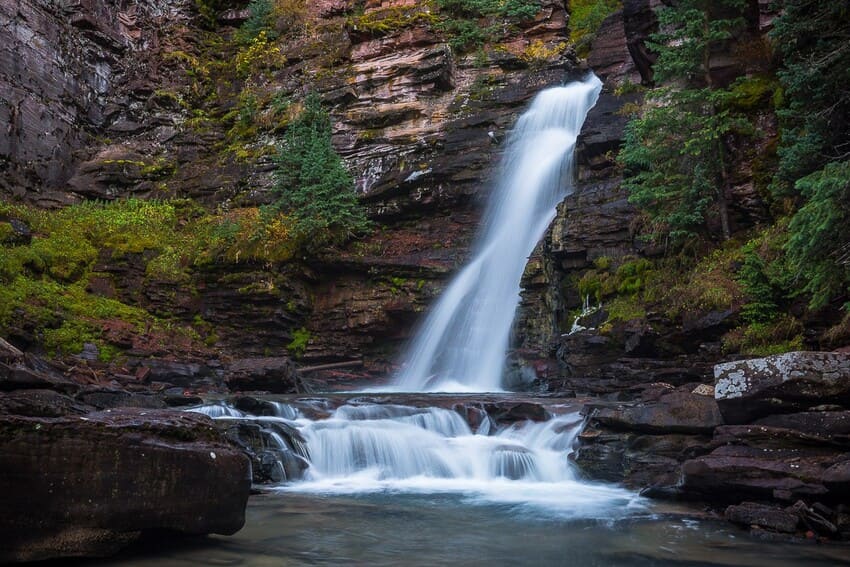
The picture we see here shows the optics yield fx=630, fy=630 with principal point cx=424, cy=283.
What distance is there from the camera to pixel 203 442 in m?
5.45

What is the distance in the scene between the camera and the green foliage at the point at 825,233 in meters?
7.96

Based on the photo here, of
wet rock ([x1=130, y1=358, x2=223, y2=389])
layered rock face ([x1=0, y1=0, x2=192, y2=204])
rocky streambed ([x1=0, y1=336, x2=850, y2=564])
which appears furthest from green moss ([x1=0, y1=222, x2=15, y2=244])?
rocky streambed ([x1=0, y1=336, x2=850, y2=564])

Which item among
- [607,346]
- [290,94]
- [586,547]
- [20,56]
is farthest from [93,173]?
[586,547]

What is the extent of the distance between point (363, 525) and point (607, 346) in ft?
27.9

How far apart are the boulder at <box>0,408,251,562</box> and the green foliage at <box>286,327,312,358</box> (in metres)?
14.7

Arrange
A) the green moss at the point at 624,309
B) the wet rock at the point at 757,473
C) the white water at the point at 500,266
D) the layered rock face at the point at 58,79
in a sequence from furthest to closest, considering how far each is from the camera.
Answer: the layered rock face at the point at 58,79 < the white water at the point at 500,266 < the green moss at the point at 624,309 < the wet rock at the point at 757,473

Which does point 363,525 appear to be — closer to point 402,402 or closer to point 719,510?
point 719,510

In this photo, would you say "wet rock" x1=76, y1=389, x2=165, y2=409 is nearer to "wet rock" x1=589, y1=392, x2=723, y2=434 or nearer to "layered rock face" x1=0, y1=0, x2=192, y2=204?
"wet rock" x1=589, y1=392, x2=723, y2=434

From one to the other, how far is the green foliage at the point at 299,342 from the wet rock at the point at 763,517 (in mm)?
15181

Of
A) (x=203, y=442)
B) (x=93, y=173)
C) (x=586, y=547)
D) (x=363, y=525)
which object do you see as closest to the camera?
(x=203, y=442)

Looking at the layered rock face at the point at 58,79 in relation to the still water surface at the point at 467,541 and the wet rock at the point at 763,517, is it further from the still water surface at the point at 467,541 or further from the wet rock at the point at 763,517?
the wet rock at the point at 763,517

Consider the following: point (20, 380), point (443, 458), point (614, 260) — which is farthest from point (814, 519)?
point (20, 380)

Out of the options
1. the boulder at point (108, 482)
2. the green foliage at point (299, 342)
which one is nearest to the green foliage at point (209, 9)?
the green foliage at point (299, 342)

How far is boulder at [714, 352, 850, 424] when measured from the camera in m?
7.45
